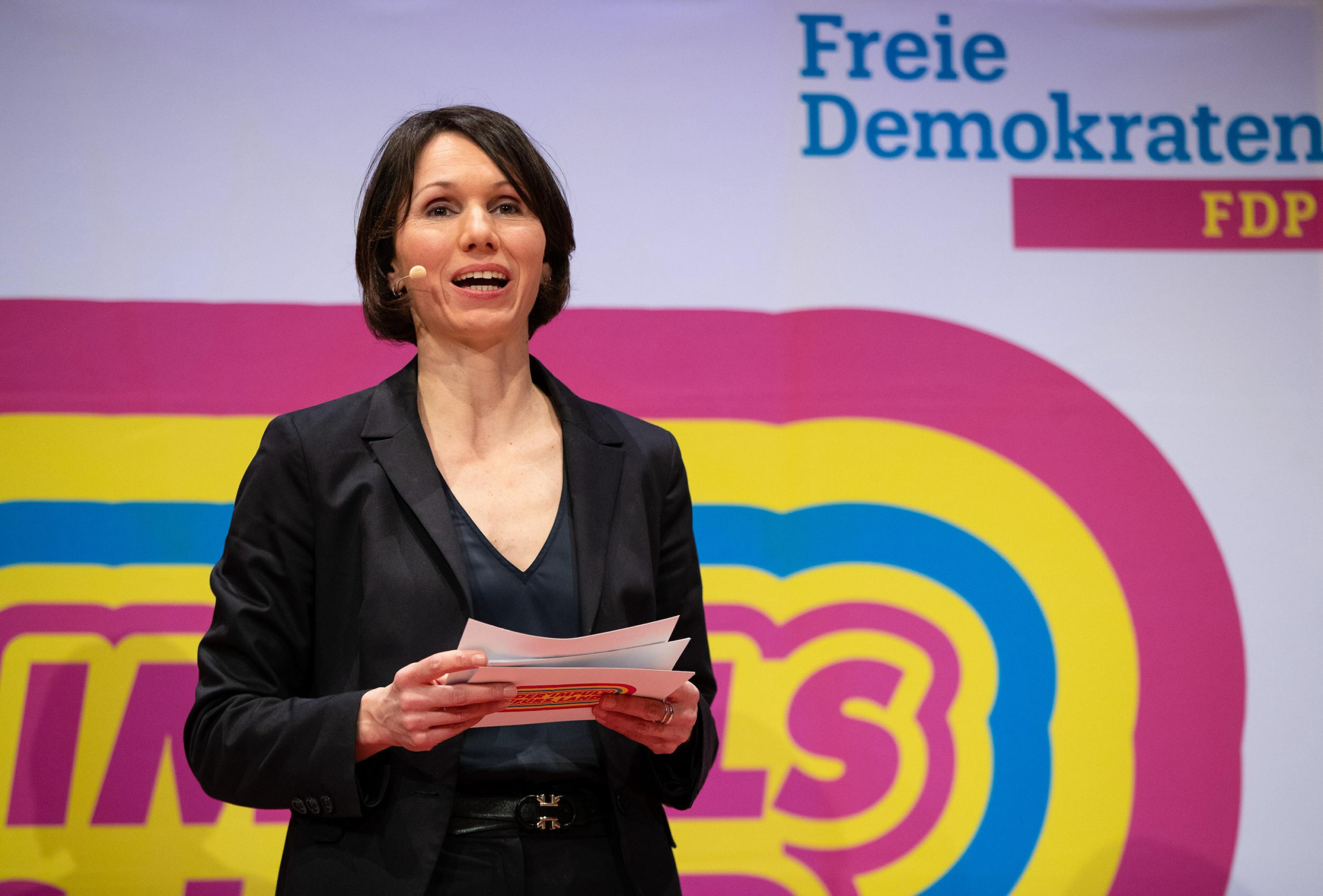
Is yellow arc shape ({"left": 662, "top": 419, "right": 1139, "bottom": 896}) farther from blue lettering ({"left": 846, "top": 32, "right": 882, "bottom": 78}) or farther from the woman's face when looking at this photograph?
the woman's face

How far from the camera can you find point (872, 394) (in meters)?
2.84

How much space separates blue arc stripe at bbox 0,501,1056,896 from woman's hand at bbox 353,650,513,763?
152cm

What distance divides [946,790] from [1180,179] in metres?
1.68

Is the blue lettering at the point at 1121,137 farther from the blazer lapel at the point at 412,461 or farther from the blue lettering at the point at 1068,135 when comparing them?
the blazer lapel at the point at 412,461

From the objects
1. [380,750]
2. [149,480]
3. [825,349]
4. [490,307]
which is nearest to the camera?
[380,750]

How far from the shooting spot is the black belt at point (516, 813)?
4.40 feet

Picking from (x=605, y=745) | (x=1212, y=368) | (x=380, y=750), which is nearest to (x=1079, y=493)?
(x=1212, y=368)

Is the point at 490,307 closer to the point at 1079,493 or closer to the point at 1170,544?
the point at 1079,493

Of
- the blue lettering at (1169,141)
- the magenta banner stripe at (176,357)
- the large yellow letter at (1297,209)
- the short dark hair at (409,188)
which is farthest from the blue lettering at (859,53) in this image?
the short dark hair at (409,188)

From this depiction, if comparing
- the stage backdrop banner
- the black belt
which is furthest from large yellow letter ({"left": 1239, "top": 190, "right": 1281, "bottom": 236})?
the black belt

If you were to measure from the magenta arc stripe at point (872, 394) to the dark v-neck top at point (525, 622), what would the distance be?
53.8 inches

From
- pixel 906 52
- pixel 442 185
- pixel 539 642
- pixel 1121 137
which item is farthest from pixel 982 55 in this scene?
pixel 539 642

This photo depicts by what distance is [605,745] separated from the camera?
140 centimetres

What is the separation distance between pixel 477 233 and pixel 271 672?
2.03ft
